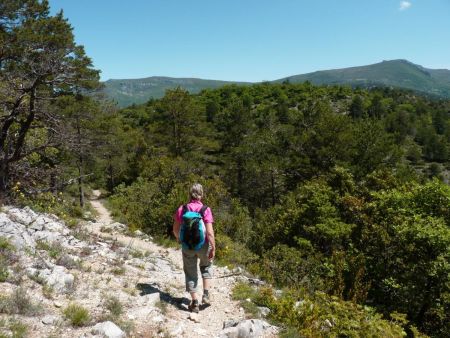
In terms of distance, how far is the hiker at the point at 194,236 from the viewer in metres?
5.61

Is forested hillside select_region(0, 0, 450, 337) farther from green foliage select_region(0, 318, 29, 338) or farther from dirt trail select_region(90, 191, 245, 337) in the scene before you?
green foliage select_region(0, 318, 29, 338)

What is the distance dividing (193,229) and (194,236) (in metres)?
0.11

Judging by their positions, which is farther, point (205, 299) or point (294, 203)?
point (294, 203)

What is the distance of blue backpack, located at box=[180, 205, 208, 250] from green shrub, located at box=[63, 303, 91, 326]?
1675 millimetres

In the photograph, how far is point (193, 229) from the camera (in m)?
5.59

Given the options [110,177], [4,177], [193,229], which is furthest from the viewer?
[110,177]

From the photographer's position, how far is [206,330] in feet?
17.6

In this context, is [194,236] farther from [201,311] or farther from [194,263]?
[201,311]

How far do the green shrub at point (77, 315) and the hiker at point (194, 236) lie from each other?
160 cm

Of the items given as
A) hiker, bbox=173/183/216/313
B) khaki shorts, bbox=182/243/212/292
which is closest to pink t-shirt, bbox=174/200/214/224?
hiker, bbox=173/183/216/313

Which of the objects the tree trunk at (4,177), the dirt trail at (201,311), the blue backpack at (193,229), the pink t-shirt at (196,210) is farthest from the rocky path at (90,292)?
the pink t-shirt at (196,210)

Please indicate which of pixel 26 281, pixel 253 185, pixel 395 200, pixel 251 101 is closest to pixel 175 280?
pixel 26 281

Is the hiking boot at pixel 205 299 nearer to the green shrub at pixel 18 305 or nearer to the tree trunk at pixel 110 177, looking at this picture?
the green shrub at pixel 18 305

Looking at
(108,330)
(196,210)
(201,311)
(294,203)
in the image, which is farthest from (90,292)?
(294,203)
